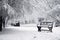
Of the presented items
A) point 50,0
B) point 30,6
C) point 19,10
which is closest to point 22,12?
point 19,10

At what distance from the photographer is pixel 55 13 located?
24.5ft

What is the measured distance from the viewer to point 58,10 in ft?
24.1

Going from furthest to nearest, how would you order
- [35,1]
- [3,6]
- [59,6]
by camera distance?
[35,1], [3,6], [59,6]

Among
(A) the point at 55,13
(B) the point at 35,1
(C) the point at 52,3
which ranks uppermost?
(B) the point at 35,1

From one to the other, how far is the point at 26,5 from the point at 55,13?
6614mm

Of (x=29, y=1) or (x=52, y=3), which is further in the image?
(x=29, y=1)

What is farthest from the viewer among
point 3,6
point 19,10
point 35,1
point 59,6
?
point 35,1

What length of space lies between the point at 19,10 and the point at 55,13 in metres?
5.96

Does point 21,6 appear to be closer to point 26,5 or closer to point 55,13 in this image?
point 26,5

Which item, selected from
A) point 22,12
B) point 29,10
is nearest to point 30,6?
point 29,10

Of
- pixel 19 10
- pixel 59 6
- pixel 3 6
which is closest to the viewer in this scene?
pixel 59 6

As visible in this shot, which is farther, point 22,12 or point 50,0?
point 22,12

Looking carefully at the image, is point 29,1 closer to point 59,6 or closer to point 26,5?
point 26,5

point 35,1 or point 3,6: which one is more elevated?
point 35,1
